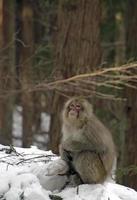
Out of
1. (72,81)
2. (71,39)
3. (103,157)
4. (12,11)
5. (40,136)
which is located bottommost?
(40,136)

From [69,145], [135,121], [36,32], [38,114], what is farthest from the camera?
[36,32]

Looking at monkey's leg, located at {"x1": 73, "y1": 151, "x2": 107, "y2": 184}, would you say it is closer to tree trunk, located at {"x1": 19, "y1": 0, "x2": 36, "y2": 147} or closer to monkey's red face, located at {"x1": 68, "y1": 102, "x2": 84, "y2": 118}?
monkey's red face, located at {"x1": 68, "y1": 102, "x2": 84, "y2": 118}

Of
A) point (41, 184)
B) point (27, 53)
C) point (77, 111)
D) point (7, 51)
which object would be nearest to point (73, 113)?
point (77, 111)

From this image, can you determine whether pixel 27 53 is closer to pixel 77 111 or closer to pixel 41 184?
pixel 77 111

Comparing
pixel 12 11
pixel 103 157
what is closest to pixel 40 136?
pixel 12 11

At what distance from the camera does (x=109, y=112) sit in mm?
16844

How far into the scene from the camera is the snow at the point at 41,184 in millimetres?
6031

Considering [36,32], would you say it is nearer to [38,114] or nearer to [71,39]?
[38,114]

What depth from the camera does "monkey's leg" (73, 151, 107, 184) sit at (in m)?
6.67

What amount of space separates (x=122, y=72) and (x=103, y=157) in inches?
165

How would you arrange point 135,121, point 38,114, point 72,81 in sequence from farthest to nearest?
point 38,114
point 135,121
point 72,81

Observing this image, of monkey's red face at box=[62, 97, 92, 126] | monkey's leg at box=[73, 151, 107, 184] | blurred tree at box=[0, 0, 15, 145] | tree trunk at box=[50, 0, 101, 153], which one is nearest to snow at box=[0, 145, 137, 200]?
monkey's leg at box=[73, 151, 107, 184]

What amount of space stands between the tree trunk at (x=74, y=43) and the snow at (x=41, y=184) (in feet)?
13.0

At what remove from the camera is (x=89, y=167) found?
6.70m
